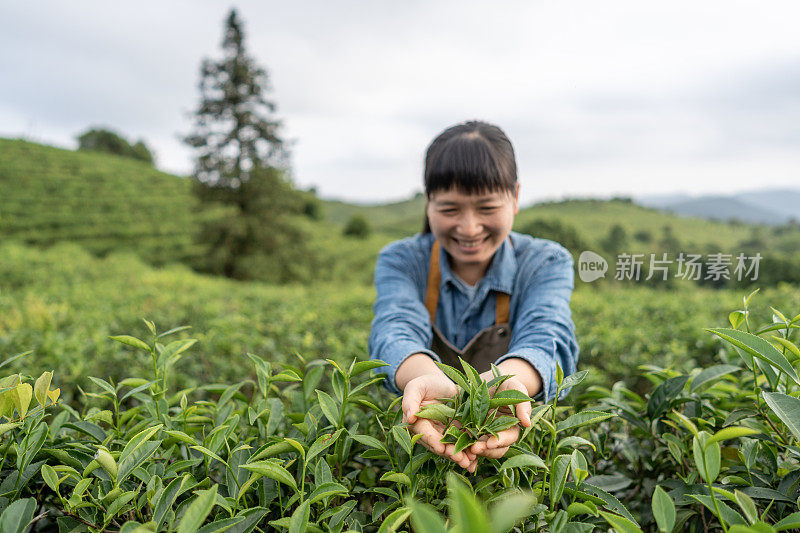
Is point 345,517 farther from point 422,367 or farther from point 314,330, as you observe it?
point 314,330

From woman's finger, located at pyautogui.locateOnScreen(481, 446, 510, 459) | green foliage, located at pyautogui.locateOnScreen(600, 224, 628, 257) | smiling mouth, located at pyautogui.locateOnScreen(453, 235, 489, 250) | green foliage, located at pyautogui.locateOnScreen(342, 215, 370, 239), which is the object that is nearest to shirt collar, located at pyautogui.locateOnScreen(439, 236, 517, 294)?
smiling mouth, located at pyautogui.locateOnScreen(453, 235, 489, 250)

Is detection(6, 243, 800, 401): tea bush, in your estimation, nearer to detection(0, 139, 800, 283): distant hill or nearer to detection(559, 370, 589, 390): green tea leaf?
detection(559, 370, 589, 390): green tea leaf

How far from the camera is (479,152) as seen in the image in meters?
1.27

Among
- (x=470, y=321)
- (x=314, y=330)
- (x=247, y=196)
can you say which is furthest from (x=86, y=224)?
(x=470, y=321)

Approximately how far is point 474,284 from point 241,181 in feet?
40.6

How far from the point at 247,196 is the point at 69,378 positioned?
450 inches

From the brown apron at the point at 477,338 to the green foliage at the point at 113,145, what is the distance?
37.3 metres

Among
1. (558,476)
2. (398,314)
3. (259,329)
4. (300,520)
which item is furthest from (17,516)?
(259,329)

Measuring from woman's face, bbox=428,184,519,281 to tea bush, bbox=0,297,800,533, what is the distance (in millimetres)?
580

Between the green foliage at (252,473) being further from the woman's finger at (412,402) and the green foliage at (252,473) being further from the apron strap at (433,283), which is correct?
the apron strap at (433,283)

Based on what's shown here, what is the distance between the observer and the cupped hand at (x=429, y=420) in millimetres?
676

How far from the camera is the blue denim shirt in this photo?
3.85ft

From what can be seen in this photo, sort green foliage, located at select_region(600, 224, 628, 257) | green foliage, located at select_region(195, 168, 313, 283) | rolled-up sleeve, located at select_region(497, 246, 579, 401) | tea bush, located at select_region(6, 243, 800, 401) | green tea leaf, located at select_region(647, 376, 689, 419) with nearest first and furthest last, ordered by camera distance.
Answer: green tea leaf, located at select_region(647, 376, 689, 419), rolled-up sleeve, located at select_region(497, 246, 579, 401), tea bush, located at select_region(6, 243, 800, 401), green foliage, located at select_region(195, 168, 313, 283), green foliage, located at select_region(600, 224, 628, 257)

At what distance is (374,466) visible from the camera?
0.90 meters
